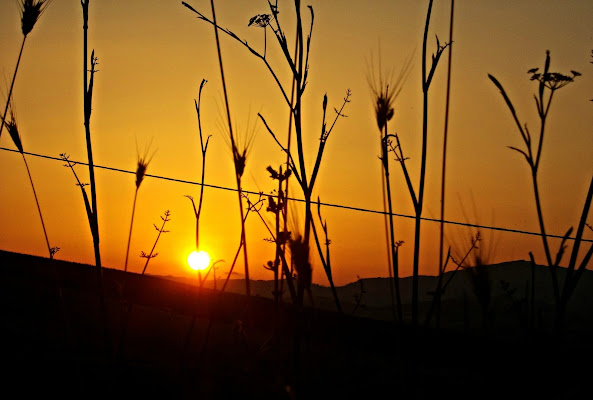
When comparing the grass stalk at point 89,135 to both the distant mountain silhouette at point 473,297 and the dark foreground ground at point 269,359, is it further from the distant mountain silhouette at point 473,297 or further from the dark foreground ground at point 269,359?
the distant mountain silhouette at point 473,297

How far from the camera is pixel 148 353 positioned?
2592 mm

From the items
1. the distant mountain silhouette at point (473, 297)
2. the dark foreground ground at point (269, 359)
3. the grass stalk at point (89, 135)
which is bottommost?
the dark foreground ground at point (269, 359)

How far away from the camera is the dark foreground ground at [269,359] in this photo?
4.52 ft

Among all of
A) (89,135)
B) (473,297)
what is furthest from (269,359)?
(473,297)

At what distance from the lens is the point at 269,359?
5.56 feet

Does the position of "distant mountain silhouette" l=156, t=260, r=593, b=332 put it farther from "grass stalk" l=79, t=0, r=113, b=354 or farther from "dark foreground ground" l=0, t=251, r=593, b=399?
"grass stalk" l=79, t=0, r=113, b=354

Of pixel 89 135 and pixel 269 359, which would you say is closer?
pixel 89 135

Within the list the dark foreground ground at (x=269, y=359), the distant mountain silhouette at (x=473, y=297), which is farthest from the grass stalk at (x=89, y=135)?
the distant mountain silhouette at (x=473, y=297)

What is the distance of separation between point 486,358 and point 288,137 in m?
0.95

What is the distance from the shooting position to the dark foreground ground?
1.38 metres

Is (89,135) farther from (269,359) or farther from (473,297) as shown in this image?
(473,297)

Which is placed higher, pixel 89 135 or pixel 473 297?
pixel 473 297

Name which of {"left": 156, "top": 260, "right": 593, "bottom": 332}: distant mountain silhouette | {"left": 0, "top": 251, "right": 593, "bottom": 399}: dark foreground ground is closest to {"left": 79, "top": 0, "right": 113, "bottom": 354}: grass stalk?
{"left": 0, "top": 251, "right": 593, "bottom": 399}: dark foreground ground

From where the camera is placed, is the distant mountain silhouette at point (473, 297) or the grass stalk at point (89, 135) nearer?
the grass stalk at point (89, 135)
